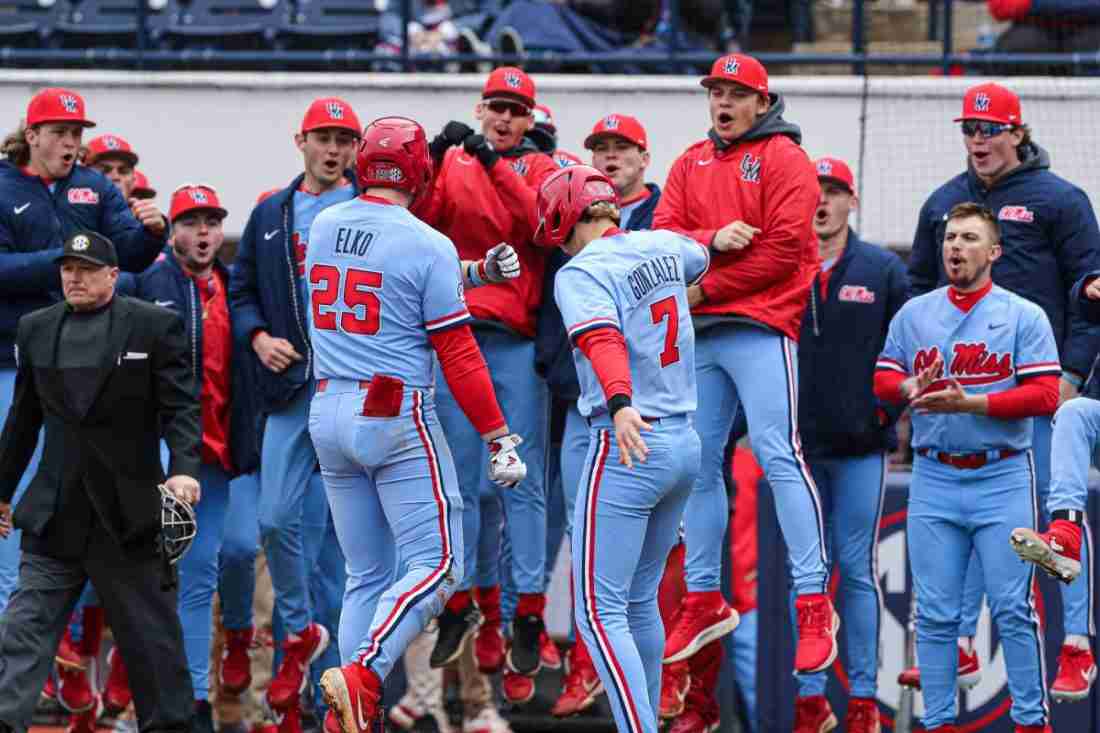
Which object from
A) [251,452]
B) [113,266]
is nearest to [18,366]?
[113,266]

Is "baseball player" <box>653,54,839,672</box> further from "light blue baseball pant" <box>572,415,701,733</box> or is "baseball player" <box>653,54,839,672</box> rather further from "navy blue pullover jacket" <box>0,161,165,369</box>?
"navy blue pullover jacket" <box>0,161,165,369</box>

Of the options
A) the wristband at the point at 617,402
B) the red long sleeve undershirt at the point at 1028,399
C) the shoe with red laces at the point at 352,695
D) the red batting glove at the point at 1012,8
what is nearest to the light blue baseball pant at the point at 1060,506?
the red long sleeve undershirt at the point at 1028,399

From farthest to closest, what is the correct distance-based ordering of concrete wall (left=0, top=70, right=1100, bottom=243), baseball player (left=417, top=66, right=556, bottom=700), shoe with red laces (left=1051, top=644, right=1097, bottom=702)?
concrete wall (left=0, top=70, right=1100, bottom=243) < baseball player (left=417, top=66, right=556, bottom=700) < shoe with red laces (left=1051, top=644, right=1097, bottom=702)

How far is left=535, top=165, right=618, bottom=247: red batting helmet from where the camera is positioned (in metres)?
7.30

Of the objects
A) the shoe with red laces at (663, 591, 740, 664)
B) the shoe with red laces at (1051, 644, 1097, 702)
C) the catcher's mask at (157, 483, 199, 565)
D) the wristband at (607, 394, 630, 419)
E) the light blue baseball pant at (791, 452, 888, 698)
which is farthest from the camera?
the light blue baseball pant at (791, 452, 888, 698)

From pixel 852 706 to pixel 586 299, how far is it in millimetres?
3066

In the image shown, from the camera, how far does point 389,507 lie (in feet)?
24.1

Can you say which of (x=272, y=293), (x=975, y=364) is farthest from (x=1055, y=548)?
(x=272, y=293)

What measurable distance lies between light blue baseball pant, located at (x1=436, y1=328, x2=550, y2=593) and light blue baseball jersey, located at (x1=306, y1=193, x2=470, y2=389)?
138 cm

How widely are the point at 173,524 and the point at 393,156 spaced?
1.94 meters

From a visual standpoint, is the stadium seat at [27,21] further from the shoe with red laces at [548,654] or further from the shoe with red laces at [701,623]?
the shoe with red laces at [701,623]

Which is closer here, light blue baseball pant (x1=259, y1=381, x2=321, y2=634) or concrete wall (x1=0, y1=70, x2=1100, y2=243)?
light blue baseball pant (x1=259, y1=381, x2=321, y2=634)

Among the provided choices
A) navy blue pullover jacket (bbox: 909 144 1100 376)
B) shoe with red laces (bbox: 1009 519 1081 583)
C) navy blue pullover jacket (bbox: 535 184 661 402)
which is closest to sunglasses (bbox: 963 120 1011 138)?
navy blue pullover jacket (bbox: 909 144 1100 376)

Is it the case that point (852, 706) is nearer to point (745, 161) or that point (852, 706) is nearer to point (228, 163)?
point (745, 161)
